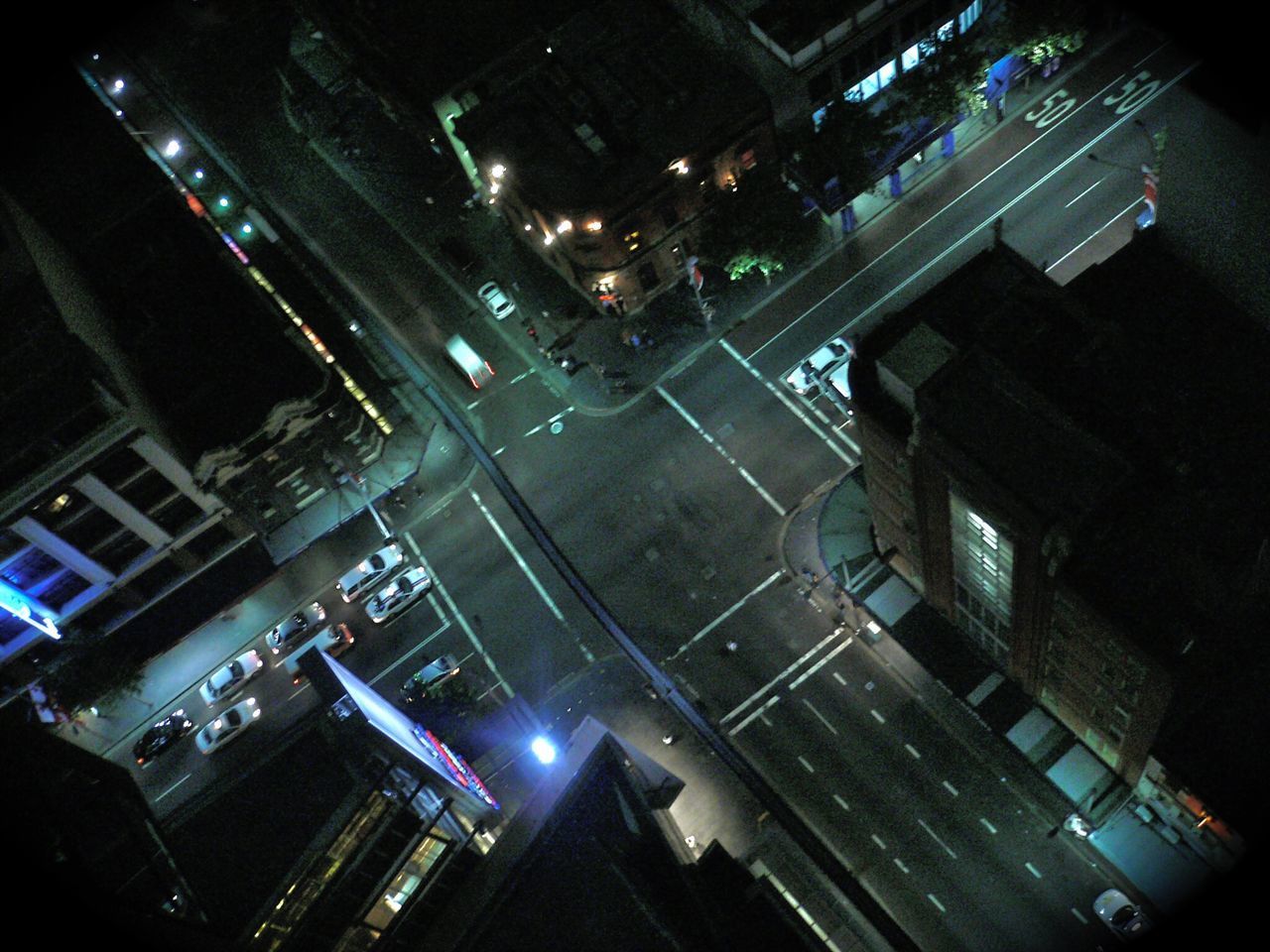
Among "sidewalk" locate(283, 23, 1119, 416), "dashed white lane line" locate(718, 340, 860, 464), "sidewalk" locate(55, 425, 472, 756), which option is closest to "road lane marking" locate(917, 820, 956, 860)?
"dashed white lane line" locate(718, 340, 860, 464)

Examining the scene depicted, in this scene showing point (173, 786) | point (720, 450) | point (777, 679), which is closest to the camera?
point (777, 679)

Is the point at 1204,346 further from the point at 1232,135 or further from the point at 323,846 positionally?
the point at 323,846

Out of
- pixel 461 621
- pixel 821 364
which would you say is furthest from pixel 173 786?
pixel 821 364

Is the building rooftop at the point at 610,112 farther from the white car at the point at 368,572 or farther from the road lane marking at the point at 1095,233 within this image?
the white car at the point at 368,572

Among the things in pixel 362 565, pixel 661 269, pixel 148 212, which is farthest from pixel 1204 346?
pixel 148 212

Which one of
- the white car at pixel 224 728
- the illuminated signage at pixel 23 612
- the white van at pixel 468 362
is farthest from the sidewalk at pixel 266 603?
the illuminated signage at pixel 23 612

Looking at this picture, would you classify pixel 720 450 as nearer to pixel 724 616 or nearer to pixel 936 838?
pixel 724 616
